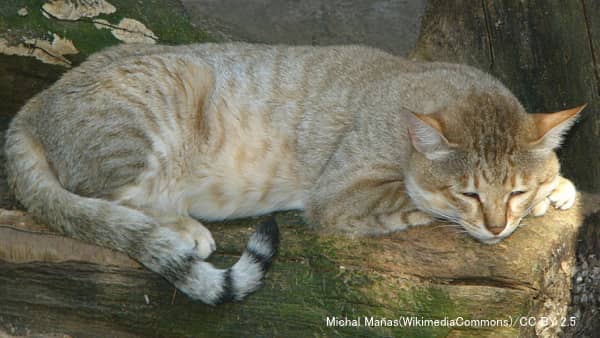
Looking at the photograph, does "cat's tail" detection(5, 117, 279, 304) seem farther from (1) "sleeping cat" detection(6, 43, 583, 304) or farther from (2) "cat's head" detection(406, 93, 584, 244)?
(2) "cat's head" detection(406, 93, 584, 244)

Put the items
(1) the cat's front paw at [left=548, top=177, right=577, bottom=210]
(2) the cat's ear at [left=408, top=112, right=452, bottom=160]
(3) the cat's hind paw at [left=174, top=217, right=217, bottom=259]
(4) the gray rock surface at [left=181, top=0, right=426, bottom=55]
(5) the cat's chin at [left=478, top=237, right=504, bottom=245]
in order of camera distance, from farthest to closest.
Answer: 1. (4) the gray rock surface at [left=181, top=0, right=426, bottom=55]
2. (1) the cat's front paw at [left=548, top=177, right=577, bottom=210]
3. (3) the cat's hind paw at [left=174, top=217, right=217, bottom=259]
4. (5) the cat's chin at [left=478, top=237, right=504, bottom=245]
5. (2) the cat's ear at [left=408, top=112, right=452, bottom=160]

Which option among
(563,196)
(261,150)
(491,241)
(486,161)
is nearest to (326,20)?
(261,150)

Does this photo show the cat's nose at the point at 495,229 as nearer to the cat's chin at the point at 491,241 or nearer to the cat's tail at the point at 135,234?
the cat's chin at the point at 491,241

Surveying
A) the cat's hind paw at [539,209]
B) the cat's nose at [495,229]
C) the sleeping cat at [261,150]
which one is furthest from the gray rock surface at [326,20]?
the cat's nose at [495,229]

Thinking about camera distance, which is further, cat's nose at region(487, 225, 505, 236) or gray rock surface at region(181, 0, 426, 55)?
gray rock surface at region(181, 0, 426, 55)

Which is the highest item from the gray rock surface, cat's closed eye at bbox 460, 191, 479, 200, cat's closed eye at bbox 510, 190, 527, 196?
cat's closed eye at bbox 510, 190, 527, 196

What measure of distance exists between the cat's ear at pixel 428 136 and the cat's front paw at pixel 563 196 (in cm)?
83

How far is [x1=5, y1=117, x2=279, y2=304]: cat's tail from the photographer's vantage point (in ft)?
12.1

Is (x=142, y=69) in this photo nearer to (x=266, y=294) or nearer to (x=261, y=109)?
(x=261, y=109)

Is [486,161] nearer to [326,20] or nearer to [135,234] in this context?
[135,234]

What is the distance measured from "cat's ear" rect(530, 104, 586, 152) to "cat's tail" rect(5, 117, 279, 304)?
1.46 metres

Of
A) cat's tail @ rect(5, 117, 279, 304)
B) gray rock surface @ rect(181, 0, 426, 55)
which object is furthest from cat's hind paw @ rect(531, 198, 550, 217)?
gray rock surface @ rect(181, 0, 426, 55)

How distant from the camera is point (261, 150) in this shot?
15.0 feet

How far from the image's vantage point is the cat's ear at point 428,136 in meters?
3.60
